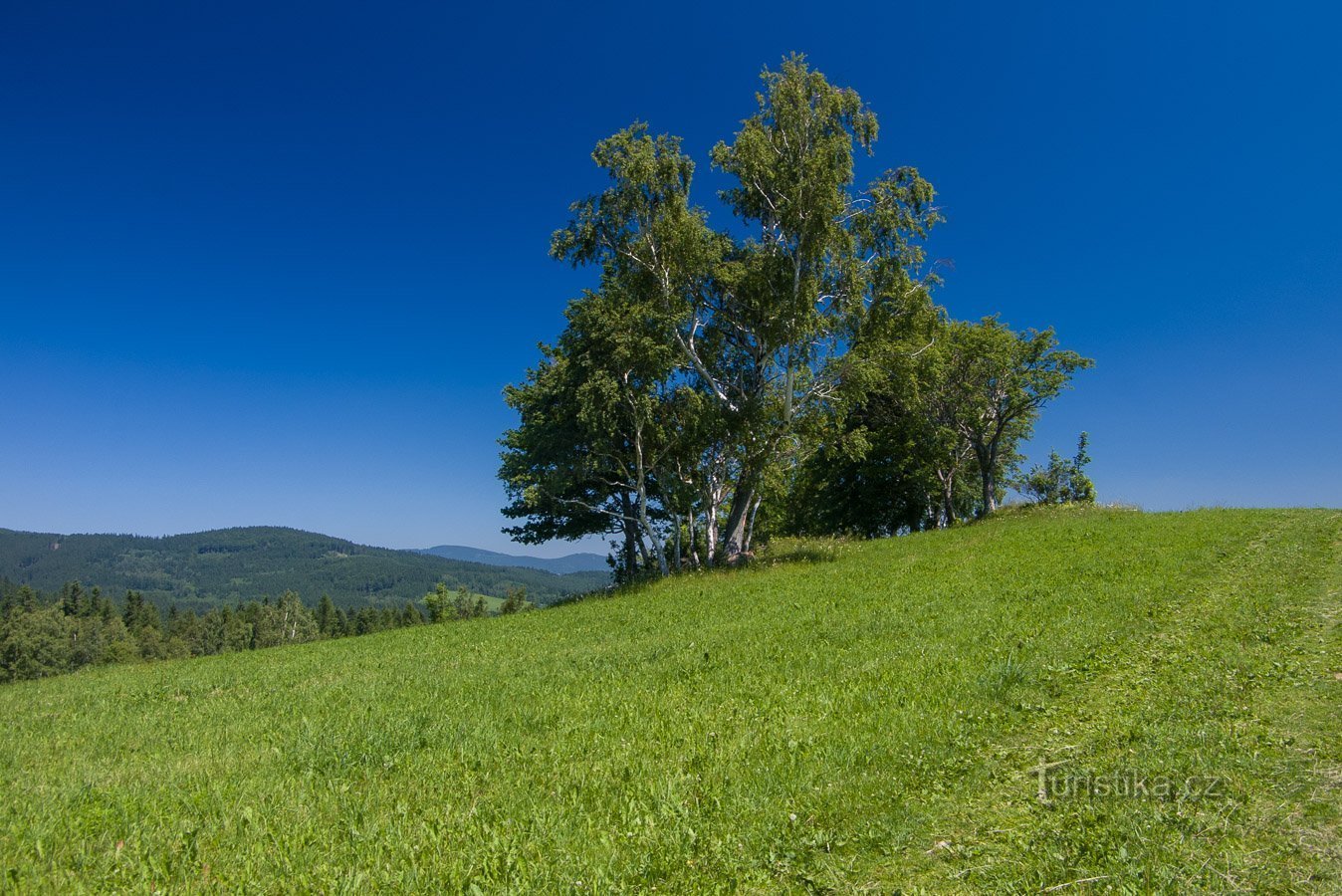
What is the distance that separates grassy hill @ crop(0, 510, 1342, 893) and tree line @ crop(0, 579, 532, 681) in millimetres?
96212

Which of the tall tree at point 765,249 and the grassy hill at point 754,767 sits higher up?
the tall tree at point 765,249

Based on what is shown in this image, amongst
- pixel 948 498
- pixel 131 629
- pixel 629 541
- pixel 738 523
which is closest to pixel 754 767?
pixel 738 523

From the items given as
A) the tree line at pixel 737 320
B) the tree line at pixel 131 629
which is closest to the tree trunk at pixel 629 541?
the tree line at pixel 737 320

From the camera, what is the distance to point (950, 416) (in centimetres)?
4231

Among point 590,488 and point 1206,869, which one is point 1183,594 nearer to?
point 1206,869

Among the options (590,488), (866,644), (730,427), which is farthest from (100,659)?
(866,644)

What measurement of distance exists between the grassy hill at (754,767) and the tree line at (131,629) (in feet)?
316

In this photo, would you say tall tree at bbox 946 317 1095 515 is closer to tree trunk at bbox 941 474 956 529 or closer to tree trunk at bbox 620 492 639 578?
tree trunk at bbox 941 474 956 529

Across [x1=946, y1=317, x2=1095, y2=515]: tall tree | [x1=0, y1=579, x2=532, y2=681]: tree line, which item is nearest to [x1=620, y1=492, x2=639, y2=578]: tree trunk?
[x1=946, y1=317, x2=1095, y2=515]: tall tree

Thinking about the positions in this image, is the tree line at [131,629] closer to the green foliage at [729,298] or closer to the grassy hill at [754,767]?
the green foliage at [729,298]

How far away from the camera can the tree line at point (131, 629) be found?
103 m

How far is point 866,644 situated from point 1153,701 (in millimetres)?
4783

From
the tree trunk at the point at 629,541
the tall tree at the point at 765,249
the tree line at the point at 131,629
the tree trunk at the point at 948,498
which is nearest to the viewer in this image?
the tall tree at the point at 765,249

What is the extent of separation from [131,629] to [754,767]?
18573cm
